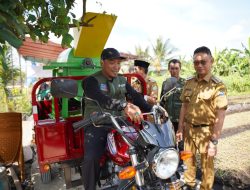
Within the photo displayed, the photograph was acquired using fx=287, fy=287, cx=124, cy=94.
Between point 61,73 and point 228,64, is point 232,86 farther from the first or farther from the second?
point 61,73

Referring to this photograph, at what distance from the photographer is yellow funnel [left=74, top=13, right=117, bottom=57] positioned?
160 inches

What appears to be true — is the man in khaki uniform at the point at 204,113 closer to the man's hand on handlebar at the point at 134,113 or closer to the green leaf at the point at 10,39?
the man's hand on handlebar at the point at 134,113

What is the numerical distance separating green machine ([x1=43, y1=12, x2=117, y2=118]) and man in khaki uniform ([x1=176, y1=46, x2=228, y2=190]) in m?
1.46

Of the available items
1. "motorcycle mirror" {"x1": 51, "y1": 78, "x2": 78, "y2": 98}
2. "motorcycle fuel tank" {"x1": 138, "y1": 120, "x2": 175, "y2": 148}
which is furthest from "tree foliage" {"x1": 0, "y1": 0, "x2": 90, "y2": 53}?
"motorcycle fuel tank" {"x1": 138, "y1": 120, "x2": 175, "y2": 148}

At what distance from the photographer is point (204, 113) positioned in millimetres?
3471

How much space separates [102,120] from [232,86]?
17665mm

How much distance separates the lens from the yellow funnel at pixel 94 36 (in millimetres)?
4057

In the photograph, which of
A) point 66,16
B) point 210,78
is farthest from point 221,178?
point 66,16

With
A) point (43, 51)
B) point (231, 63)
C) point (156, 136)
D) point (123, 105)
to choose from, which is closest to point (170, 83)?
point (123, 105)

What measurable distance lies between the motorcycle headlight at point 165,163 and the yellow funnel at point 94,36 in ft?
8.05

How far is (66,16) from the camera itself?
238cm

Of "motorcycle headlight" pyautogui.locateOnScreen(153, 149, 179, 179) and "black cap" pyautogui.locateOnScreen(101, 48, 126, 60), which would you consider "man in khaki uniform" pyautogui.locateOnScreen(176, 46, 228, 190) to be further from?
"motorcycle headlight" pyautogui.locateOnScreen(153, 149, 179, 179)

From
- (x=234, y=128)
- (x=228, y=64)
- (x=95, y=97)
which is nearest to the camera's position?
(x=95, y=97)

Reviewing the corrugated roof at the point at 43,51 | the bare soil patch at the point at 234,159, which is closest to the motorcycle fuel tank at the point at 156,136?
the bare soil patch at the point at 234,159
